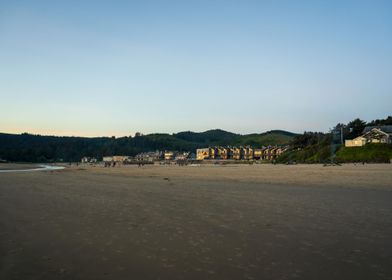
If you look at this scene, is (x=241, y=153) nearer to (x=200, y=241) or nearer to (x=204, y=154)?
(x=204, y=154)

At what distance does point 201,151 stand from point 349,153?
104634mm

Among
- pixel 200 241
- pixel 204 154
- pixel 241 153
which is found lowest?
pixel 200 241

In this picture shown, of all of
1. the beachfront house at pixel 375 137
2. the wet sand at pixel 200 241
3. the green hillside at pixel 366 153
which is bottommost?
the wet sand at pixel 200 241

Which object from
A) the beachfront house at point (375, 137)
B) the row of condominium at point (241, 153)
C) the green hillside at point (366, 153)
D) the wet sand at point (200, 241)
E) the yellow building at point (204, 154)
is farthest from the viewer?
the yellow building at point (204, 154)

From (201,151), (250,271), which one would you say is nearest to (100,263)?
(250,271)

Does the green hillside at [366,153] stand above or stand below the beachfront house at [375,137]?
below

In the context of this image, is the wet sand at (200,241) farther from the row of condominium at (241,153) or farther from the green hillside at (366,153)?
the row of condominium at (241,153)

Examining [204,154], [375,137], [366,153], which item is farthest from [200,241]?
[204,154]

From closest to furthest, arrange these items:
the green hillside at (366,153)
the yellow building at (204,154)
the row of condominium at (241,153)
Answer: the green hillside at (366,153)
the row of condominium at (241,153)
the yellow building at (204,154)

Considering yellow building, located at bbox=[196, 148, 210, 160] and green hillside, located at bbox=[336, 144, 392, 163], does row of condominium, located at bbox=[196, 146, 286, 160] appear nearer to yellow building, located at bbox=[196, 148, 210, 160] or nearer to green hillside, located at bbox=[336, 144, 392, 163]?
yellow building, located at bbox=[196, 148, 210, 160]

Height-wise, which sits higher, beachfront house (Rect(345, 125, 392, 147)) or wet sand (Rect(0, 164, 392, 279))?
beachfront house (Rect(345, 125, 392, 147))

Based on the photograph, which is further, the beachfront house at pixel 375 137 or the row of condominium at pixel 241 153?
the row of condominium at pixel 241 153

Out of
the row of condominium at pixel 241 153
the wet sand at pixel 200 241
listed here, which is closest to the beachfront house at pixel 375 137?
the wet sand at pixel 200 241

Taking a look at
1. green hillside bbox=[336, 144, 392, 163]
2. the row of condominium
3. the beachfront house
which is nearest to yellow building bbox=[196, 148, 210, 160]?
the row of condominium
